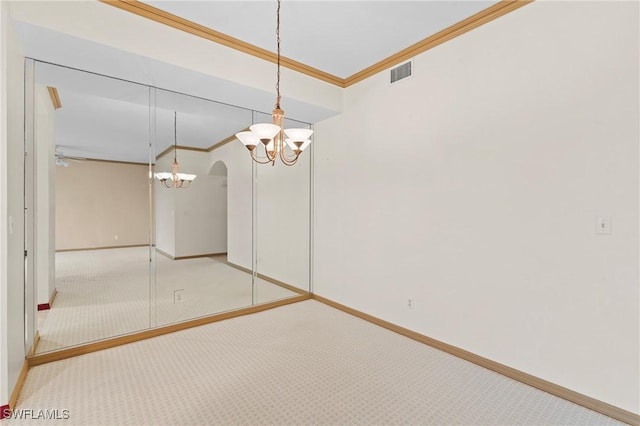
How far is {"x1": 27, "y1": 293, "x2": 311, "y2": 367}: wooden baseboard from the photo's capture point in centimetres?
264

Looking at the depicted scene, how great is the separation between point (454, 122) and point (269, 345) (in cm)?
272

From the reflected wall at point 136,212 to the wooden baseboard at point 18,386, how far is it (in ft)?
0.96

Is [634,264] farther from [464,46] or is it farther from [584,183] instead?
[464,46]

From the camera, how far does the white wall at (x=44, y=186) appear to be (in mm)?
2724

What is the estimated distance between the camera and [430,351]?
2904 millimetres

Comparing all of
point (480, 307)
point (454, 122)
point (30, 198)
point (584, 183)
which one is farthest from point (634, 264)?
point (30, 198)

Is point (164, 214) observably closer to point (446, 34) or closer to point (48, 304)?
point (48, 304)

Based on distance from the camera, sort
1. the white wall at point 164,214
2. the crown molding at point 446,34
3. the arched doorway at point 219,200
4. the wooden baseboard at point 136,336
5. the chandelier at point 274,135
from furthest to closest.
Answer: the arched doorway at point 219,200 < the white wall at point 164,214 < the wooden baseboard at point 136,336 < the crown molding at point 446,34 < the chandelier at point 274,135

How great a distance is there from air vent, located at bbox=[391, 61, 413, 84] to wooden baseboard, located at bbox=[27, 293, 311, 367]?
3111 millimetres

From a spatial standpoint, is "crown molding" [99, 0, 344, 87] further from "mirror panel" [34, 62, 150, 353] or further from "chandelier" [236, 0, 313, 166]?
"mirror panel" [34, 62, 150, 353]

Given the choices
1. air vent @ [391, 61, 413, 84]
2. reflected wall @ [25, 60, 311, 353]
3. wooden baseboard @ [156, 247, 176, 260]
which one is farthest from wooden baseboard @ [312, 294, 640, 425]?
air vent @ [391, 61, 413, 84]

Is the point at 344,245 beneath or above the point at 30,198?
beneath

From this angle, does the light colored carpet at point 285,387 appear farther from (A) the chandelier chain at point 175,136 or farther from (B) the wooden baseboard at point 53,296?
(A) the chandelier chain at point 175,136

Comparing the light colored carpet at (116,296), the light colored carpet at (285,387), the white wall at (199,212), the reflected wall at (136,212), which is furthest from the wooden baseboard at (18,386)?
the white wall at (199,212)
